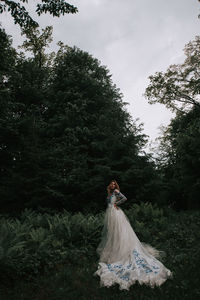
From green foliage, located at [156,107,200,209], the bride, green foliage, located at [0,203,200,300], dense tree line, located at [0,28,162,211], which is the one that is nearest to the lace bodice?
the bride

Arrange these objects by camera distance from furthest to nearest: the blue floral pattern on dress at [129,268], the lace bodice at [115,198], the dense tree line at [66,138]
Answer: the dense tree line at [66,138], the lace bodice at [115,198], the blue floral pattern on dress at [129,268]

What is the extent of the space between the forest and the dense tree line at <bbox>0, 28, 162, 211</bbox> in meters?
0.08

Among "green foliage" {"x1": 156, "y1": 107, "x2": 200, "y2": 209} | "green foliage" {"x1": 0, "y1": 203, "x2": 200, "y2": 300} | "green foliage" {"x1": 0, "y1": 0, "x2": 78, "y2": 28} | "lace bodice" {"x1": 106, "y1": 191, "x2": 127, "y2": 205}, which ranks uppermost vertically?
"green foliage" {"x1": 0, "y1": 0, "x2": 78, "y2": 28}

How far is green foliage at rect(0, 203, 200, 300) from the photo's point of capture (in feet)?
17.9

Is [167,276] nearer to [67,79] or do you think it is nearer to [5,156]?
[5,156]

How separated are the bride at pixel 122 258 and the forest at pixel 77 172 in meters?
0.32

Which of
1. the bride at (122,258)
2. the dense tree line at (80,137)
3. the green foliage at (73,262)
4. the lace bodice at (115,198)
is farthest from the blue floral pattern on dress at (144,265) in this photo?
the dense tree line at (80,137)

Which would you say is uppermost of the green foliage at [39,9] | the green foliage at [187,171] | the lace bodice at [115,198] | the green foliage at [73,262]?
the green foliage at [39,9]

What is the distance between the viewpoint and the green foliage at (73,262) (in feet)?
17.9

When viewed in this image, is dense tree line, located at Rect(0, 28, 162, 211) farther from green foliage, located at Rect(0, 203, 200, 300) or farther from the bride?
the bride

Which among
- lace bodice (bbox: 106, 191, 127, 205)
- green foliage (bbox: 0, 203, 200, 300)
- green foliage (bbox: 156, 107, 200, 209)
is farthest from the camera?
Answer: green foliage (bbox: 156, 107, 200, 209)

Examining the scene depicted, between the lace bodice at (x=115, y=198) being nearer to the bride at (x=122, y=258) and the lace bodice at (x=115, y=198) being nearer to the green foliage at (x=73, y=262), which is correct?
the bride at (x=122, y=258)

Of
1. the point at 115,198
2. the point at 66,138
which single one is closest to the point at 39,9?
the point at 115,198

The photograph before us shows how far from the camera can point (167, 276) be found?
235 inches
